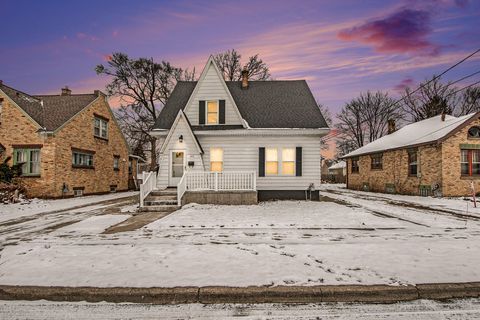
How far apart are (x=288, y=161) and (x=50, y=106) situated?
19.0 meters

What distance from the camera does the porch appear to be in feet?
42.5

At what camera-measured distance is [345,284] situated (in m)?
3.71

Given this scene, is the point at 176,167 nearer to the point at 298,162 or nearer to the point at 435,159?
the point at 298,162

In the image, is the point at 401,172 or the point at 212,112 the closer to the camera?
the point at 212,112

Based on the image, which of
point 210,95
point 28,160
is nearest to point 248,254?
point 210,95

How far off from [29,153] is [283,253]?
19.1 m

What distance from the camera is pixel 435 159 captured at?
1788 cm

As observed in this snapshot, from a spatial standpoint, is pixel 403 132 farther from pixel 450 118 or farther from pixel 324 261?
pixel 324 261

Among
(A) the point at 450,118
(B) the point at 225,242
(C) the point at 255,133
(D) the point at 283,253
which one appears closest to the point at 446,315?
(D) the point at 283,253

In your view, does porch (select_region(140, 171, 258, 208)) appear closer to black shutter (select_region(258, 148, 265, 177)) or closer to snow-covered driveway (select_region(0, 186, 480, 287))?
black shutter (select_region(258, 148, 265, 177))

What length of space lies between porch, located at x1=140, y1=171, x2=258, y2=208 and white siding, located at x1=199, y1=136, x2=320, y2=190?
1.62m

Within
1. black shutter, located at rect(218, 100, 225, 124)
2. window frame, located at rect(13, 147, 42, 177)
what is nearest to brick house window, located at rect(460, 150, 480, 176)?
black shutter, located at rect(218, 100, 225, 124)

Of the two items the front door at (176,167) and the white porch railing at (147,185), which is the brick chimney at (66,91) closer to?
the front door at (176,167)

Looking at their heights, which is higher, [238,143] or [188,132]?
[188,132]
